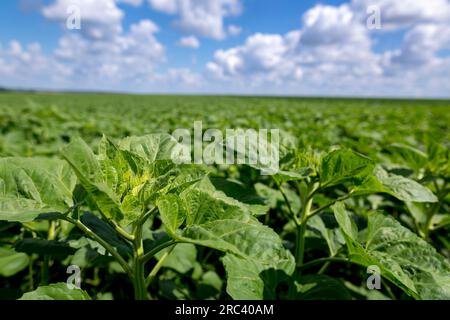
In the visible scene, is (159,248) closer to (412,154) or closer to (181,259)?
(181,259)

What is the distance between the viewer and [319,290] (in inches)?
61.4

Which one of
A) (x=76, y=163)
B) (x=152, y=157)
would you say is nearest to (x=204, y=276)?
(x=152, y=157)

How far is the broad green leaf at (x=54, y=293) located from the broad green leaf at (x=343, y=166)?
1013 millimetres

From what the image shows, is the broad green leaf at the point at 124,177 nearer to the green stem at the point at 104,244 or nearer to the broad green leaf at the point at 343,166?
the green stem at the point at 104,244

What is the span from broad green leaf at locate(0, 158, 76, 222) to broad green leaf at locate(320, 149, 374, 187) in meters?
0.99

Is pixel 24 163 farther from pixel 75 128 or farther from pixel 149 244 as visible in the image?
pixel 75 128

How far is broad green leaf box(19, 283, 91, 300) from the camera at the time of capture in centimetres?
103

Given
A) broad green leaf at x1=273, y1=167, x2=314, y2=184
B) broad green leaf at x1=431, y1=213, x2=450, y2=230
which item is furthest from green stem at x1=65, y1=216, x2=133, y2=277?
broad green leaf at x1=431, y1=213, x2=450, y2=230

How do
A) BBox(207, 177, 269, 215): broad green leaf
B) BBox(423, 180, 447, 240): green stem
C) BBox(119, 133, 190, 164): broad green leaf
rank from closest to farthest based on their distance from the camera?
BBox(119, 133, 190, 164): broad green leaf
BBox(207, 177, 269, 215): broad green leaf
BBox(423, 180, 447, 240): green stem

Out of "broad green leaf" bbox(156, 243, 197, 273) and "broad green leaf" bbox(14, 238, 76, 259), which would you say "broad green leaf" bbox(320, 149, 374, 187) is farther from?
"broad green leaf" bbox(14, 238, 76, 259)

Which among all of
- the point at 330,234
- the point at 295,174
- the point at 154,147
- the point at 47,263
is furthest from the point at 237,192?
the point at 47,263

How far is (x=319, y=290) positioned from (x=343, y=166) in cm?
56

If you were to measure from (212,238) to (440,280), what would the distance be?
0.87 meters

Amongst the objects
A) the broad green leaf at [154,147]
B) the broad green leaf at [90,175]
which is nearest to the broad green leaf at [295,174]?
the broad green leaf at [154,147]
